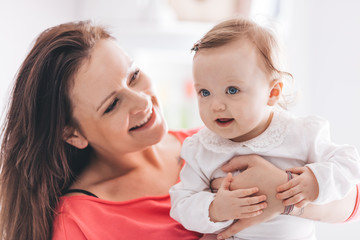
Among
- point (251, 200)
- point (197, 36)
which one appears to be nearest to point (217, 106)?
point (251, 200)

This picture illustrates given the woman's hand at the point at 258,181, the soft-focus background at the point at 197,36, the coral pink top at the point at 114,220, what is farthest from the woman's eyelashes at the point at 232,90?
the soft-focus background at the point at 197,36

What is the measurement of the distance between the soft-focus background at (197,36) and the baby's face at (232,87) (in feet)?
2.69

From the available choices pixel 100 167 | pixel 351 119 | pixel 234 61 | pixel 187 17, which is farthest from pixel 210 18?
pixel 234 61

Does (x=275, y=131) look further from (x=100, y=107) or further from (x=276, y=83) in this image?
(x=100, y=107)

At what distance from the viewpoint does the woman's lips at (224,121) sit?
119cm

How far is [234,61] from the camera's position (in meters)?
Result: 1.12

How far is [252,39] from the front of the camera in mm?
1153

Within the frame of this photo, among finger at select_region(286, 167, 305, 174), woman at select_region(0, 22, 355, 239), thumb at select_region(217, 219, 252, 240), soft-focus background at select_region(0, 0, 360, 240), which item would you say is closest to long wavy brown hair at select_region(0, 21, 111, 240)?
woman at select_region(0, 22, 355, 239)

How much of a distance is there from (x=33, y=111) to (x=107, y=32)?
0.45m

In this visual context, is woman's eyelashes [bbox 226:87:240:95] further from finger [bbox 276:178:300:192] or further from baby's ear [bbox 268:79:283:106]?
finger [bbox 276:178:300:192]

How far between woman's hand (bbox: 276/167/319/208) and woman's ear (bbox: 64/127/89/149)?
796mm

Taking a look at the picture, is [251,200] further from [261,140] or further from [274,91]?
[274,91]

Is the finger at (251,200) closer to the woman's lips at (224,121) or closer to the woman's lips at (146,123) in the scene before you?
the woman's lips at (224,121)

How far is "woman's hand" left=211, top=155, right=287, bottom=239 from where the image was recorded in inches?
44.3
